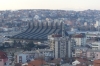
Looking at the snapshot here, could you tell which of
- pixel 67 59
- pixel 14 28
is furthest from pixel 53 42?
pixel 14 28

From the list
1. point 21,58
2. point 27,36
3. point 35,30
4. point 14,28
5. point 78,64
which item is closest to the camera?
point 78,64

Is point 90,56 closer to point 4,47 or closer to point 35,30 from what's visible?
point 4,47

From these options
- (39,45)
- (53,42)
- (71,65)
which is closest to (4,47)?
(39,45)

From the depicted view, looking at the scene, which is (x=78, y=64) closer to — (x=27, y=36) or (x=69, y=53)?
(x=69, y=53)

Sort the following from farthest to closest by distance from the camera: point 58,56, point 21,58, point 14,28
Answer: point 14,28 → point 58,56 → point 21,58

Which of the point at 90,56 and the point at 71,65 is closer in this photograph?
the point at 71,65

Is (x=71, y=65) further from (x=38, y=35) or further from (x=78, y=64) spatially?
(x=38, y=35)

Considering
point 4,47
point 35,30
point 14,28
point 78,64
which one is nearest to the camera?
point 78,64

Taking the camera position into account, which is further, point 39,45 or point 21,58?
point 39,45

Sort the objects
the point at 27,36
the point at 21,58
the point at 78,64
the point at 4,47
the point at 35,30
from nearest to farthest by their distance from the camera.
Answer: the point at 78,64, the point at 21,58, the point at 4,47, the point at 27,36, the point at 35,30
